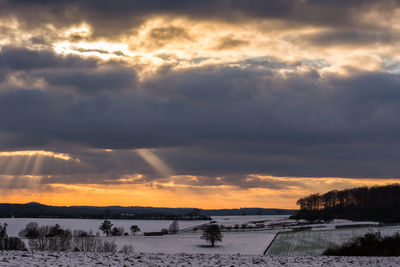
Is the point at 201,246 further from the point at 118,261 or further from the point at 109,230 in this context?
the point at 118,261

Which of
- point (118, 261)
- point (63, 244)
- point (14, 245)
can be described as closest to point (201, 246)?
point (63, 244)

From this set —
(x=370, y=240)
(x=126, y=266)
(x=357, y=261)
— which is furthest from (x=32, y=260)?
(x=370, y=240)

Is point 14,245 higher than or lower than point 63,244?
lower

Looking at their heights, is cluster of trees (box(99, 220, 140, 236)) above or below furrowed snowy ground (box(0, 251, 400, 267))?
below

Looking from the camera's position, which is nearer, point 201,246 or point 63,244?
point 63,244

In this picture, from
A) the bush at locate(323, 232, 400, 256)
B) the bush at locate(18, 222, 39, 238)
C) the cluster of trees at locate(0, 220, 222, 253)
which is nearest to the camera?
the bush at locate(323, 232, 400, 256)

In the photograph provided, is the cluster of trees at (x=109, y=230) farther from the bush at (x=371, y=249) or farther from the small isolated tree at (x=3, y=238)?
the bush at (x=371, y=249)

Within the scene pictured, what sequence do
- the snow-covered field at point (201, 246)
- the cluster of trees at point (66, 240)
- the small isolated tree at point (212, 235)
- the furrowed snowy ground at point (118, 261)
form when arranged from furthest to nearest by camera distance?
1. the small isolated tree at point (212, 235)
2. the snow-covered field at point (201, 246)
3. the cluster of trees at point (66, 240)
4. the furrowed snowy ground at point (118, 261)

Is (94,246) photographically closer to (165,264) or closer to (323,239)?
(323,239)

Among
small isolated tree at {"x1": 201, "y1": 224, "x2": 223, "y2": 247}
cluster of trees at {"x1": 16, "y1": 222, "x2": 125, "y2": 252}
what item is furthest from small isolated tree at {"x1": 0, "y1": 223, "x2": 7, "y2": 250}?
small isolated tree at {"x1": 201, "y1": 224, "x2": 223, "y2": 247}

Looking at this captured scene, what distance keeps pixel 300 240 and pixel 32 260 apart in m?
108

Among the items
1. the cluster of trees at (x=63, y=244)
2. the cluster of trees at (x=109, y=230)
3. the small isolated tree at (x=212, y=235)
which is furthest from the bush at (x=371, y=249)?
the cluster of trees at (x=109, y=230)

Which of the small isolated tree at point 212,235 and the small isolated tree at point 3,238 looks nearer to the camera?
the small isolated tree at point 3,238

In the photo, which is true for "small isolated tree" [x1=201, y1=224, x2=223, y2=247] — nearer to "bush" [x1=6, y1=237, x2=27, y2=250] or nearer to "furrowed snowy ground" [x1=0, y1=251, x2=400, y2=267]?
"bush" [x1=6, y1=237, x2=27, y2=250]
